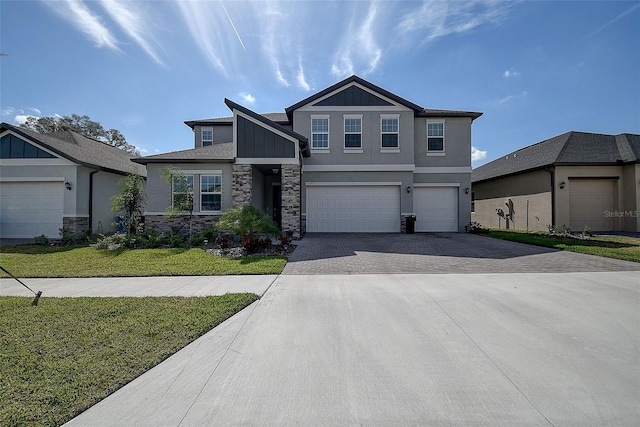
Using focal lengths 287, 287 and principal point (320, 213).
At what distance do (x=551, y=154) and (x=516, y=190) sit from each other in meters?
2.83

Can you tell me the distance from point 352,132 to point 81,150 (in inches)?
573

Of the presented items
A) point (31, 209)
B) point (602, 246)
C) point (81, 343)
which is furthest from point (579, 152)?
point (31, 209)

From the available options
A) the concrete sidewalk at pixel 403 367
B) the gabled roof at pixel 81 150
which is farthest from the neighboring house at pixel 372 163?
the concrete sidewalk at pixel 403 367

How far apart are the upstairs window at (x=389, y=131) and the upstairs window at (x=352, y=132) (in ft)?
4.14

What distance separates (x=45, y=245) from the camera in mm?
12062

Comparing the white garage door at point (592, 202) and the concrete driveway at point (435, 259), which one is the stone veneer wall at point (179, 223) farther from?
the white garage door at point (592, 202)

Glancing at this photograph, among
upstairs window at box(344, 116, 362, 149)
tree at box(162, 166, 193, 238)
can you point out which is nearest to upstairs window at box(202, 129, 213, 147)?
tree at box(162, 166, 193, 238)

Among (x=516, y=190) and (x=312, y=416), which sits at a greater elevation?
(x=516, y=190)

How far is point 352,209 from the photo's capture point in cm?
1562

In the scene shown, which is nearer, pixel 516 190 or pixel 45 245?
pixel 45 245

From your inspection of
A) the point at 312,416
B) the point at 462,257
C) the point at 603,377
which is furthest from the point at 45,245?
the point at 603,377

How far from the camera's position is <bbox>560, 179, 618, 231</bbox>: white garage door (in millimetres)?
16250

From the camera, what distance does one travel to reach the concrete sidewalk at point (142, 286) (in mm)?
5672

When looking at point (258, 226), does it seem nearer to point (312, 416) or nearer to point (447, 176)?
point (312, 416)
